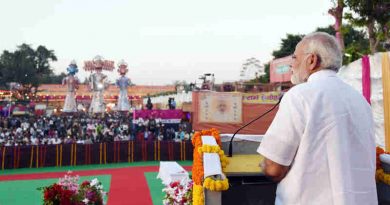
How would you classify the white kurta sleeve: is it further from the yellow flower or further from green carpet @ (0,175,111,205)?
green carpet @ (0,175,111,205)

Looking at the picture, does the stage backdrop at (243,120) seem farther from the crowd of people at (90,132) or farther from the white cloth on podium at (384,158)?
the white cloth on podium at (384,158)

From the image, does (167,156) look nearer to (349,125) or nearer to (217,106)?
(217,106)

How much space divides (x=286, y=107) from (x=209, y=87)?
1951 cm

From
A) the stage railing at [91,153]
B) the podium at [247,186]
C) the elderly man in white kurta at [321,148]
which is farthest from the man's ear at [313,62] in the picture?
the stage railing at [91,153]

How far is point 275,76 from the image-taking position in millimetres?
20812

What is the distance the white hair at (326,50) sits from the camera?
1.62 metres

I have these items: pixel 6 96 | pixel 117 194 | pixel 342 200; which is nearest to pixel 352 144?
pixel 342 200

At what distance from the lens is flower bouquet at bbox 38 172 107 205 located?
4.64 meters

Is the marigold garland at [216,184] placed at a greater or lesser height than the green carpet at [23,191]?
greater

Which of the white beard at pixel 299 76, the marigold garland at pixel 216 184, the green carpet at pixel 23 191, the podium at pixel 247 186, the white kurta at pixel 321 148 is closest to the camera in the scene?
the white kurta at pixel 321 148

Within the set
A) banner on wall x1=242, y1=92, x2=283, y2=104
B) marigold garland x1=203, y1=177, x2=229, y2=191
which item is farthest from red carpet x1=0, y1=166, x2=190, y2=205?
marigold garland x1=203, y1=177, x2=229, y2=191

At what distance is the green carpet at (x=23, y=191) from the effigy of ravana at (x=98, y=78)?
19208 millimetres

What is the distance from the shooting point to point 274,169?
1531mm

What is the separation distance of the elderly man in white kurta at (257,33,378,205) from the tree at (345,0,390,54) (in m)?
7.86
